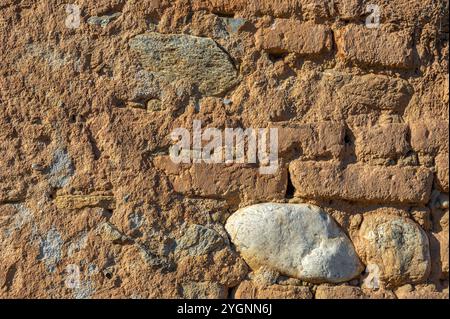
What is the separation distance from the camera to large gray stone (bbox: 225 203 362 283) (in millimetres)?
2500

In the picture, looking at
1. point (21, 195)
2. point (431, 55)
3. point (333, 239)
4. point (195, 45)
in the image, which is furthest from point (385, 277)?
point (21, 195)

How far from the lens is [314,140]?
2605 mm

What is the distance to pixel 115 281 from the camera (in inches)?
95.0

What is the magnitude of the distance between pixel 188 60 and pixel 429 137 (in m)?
0.90

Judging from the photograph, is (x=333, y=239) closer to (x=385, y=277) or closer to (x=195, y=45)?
(x=385, y=277)

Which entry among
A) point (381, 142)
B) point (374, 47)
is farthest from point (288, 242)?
point (374, 47)

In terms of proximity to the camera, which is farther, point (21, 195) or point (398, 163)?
point (398, 163)

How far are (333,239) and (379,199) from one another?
0.22m

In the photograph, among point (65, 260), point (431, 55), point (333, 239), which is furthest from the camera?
point (431, 55)

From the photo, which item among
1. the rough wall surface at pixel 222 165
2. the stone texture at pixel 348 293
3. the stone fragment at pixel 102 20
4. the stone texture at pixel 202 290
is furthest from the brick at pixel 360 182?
the stone fragment at pixel 102 20

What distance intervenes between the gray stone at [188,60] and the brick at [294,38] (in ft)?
0.51

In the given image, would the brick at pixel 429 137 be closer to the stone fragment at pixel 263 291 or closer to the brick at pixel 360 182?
the brick at pixel 360 182

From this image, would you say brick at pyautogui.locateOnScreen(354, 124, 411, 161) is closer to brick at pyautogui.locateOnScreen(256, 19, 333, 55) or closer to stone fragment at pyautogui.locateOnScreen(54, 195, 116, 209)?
brick at pyautogui.locateOnScreen(256, 19, 333, 55)

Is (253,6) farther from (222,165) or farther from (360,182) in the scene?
(360,182)
